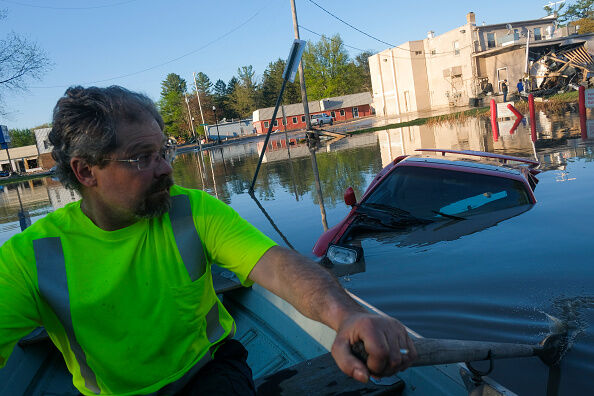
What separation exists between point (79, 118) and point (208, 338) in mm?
1104

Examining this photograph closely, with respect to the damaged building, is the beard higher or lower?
lower

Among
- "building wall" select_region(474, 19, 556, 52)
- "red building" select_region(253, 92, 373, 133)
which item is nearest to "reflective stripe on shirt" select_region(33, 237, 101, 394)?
"building wall" select_region(474, 19, 556, 52)

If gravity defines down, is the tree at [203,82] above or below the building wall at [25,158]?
above

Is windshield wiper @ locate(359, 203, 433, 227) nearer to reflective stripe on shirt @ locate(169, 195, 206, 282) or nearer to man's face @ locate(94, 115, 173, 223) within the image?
reflective stripe on shirt @ locate(169, 195, 206, 282)

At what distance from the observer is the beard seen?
6.60ft

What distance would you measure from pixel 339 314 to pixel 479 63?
52313mm

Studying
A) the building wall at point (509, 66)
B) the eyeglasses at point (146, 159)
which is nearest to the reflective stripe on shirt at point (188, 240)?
the eyeglasses at point (146, 159)

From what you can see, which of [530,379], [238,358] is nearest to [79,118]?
[238,358]

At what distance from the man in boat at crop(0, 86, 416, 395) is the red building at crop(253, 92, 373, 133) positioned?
237 ft

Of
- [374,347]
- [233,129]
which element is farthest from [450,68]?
[374,347]

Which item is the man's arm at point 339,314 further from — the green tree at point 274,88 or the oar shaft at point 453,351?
the green tree at point 274,88

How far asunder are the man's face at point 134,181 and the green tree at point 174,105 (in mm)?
→ 76153

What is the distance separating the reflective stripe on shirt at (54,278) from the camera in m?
1.89

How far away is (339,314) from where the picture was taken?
5.06 feet
